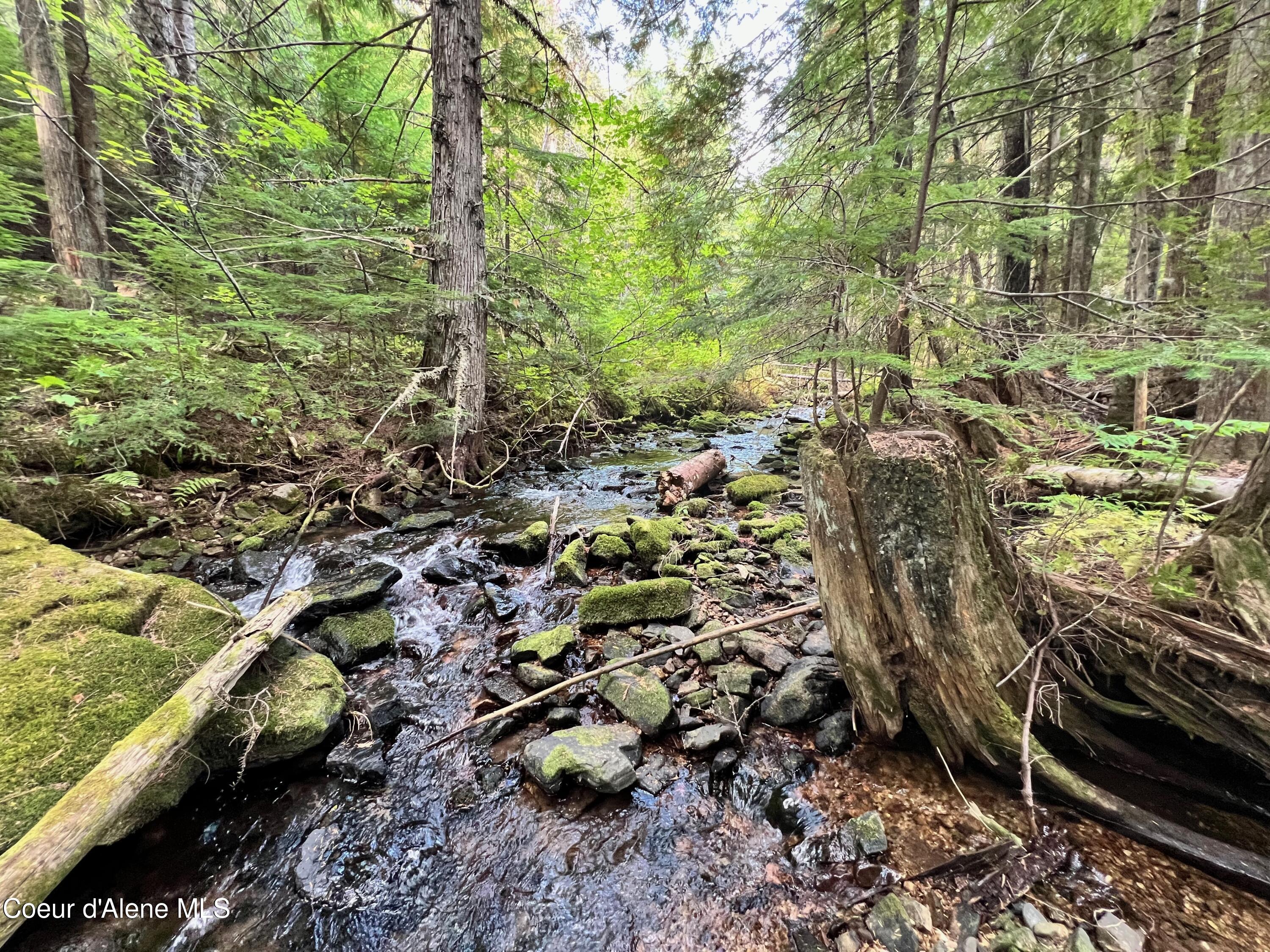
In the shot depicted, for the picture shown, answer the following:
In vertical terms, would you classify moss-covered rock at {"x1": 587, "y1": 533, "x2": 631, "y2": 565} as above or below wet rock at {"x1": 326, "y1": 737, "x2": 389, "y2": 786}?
above

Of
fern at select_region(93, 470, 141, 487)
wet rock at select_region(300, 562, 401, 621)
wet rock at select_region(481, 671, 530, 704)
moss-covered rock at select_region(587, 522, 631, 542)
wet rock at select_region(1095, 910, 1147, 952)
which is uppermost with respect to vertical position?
fern at select_region(93, 470, 141, 487)

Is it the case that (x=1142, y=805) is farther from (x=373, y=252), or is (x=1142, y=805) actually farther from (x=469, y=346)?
(x=373, y=252)

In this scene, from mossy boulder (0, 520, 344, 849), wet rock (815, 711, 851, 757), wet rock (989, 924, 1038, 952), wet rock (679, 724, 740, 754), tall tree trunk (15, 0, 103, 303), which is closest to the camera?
wet rock (989, 924, 1038, 952)

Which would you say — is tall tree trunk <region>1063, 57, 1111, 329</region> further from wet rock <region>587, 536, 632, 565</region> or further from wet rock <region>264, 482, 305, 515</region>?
wet rock <region>264, 482, 305, 515</region>

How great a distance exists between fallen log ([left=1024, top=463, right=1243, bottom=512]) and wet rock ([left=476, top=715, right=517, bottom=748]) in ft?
17.0

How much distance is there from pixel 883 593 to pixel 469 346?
6.72m

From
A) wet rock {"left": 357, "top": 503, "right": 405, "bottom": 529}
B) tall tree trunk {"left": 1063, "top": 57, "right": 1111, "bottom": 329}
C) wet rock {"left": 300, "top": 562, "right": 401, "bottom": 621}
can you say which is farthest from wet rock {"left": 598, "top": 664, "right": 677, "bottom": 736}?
tall tree trunk {"left": 1063, "top": 57, "right": 1111, "bottom": 329}

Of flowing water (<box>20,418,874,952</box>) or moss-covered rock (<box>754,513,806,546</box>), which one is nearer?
flowing water (<box>20,418,874,952</box>)

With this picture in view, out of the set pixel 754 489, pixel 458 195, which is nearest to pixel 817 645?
pixel 754 489

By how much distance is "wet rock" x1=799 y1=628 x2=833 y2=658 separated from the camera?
3.47 metres

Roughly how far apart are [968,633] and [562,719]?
2.47m

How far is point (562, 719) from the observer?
306 cm

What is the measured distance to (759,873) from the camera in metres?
2.19

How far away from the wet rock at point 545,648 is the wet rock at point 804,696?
5.18 feet
